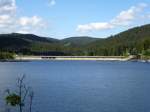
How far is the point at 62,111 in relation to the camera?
181 ft

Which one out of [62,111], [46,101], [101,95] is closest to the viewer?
[62,111]

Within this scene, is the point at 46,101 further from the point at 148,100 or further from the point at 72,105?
the point at 148,100

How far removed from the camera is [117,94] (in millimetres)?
75062

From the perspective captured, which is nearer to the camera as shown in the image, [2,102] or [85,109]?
[85,109]

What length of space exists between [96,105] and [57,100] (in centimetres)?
786

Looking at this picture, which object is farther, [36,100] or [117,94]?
[117,94]

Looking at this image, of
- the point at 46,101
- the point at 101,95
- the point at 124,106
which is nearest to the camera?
the point at 124,106

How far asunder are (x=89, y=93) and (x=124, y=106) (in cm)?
1805

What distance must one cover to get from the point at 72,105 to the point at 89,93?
56.9 ft

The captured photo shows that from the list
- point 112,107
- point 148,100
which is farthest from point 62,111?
point 148,100

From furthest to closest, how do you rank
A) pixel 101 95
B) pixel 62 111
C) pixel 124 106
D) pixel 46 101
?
pixel 101 95, pixel 46 101, pixel 124 106, pixel 62 111

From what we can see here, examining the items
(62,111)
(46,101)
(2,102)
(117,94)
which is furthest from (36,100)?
(117,94)

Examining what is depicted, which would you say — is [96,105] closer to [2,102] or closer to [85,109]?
[85,109]

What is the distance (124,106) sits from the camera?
5962 cm
